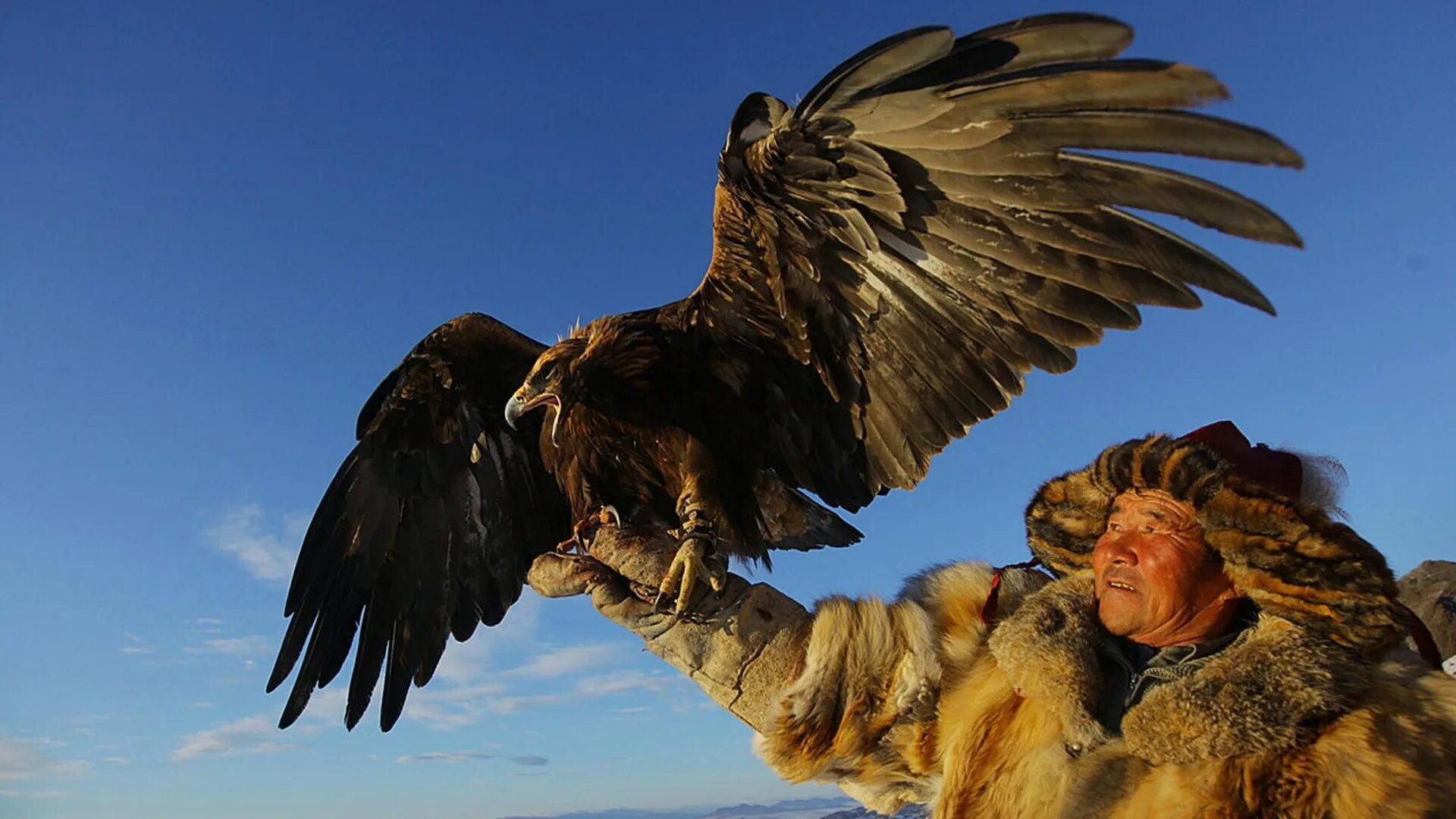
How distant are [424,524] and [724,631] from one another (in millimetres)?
2438

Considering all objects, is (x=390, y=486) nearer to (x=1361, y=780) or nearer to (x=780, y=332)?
(x=780, y=332)

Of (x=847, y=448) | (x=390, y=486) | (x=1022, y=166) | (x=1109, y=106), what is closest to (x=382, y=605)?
(x=390, y=486)

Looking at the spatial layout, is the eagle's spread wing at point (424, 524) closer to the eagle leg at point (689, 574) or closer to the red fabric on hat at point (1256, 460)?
the eagle leg at point (689, 574)

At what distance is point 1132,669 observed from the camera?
1.70m

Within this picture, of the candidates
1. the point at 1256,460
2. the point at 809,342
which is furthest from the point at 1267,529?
the point at 809,342

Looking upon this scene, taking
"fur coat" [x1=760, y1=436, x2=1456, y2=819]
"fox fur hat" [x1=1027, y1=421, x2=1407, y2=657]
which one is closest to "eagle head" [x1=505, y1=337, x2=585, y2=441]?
"fur coat" [x1=760, y1=436, x2=1456, y2=819]

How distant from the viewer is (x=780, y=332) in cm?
318

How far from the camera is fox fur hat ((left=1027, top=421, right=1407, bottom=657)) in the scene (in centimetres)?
146

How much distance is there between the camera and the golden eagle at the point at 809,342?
2.04 meters

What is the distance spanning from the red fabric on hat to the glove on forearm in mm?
902

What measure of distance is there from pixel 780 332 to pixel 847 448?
1.60 feet

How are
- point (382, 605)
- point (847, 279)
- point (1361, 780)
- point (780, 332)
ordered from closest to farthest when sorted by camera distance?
1. point (1361, 780)
2. point (847, 279)
3. point (780, 332)
4. point (382, 605)

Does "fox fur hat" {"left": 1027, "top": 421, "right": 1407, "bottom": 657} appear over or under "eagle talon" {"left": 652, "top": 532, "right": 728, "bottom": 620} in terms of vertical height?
under

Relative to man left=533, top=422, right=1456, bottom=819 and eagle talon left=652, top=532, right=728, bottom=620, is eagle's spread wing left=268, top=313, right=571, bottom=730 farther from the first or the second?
man left=533, top=422, right=1456, bottom=819
